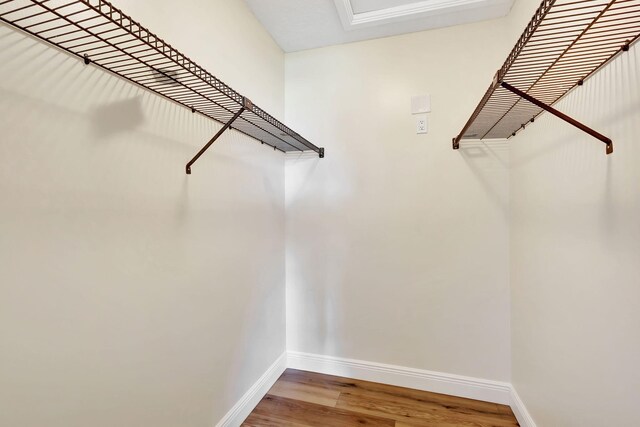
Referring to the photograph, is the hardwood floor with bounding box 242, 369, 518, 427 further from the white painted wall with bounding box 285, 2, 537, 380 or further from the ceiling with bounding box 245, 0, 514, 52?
the ceiling with bounding box 245, 0, 514, 52

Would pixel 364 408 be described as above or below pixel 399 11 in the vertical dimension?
below

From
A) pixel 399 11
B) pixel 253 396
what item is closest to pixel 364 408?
pixel 253 396

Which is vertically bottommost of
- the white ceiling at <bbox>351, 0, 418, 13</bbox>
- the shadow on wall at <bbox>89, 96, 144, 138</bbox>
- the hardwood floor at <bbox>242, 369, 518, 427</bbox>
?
the hardwood floor at <bbox>242, 369, 518, 427</bbox>

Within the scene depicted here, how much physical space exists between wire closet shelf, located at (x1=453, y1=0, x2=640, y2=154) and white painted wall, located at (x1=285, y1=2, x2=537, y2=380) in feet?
1.59

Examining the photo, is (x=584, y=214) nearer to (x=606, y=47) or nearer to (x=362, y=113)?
(x=606, y=47)

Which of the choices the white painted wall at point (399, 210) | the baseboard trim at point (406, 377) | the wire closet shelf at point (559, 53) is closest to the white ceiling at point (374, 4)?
the white painted wall at point (399, 210)

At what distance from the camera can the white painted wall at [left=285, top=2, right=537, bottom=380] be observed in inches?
67.2

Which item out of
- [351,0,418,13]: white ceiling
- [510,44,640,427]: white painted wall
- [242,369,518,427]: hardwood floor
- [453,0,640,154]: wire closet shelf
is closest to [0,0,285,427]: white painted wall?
[242,369,518,427]: hardwood floor

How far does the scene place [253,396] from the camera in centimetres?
165

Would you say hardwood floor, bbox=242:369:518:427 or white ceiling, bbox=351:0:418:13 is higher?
white ceiling, bbox=351:0:418:13

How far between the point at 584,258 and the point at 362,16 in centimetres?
161

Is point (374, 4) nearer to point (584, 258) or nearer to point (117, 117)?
point (117, 117)

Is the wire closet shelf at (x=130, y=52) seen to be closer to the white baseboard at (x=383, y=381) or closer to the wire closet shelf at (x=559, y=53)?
the wire closet shelf at (x=559, y=53)

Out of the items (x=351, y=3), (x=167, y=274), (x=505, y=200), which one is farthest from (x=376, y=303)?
(x=351, y=3)
